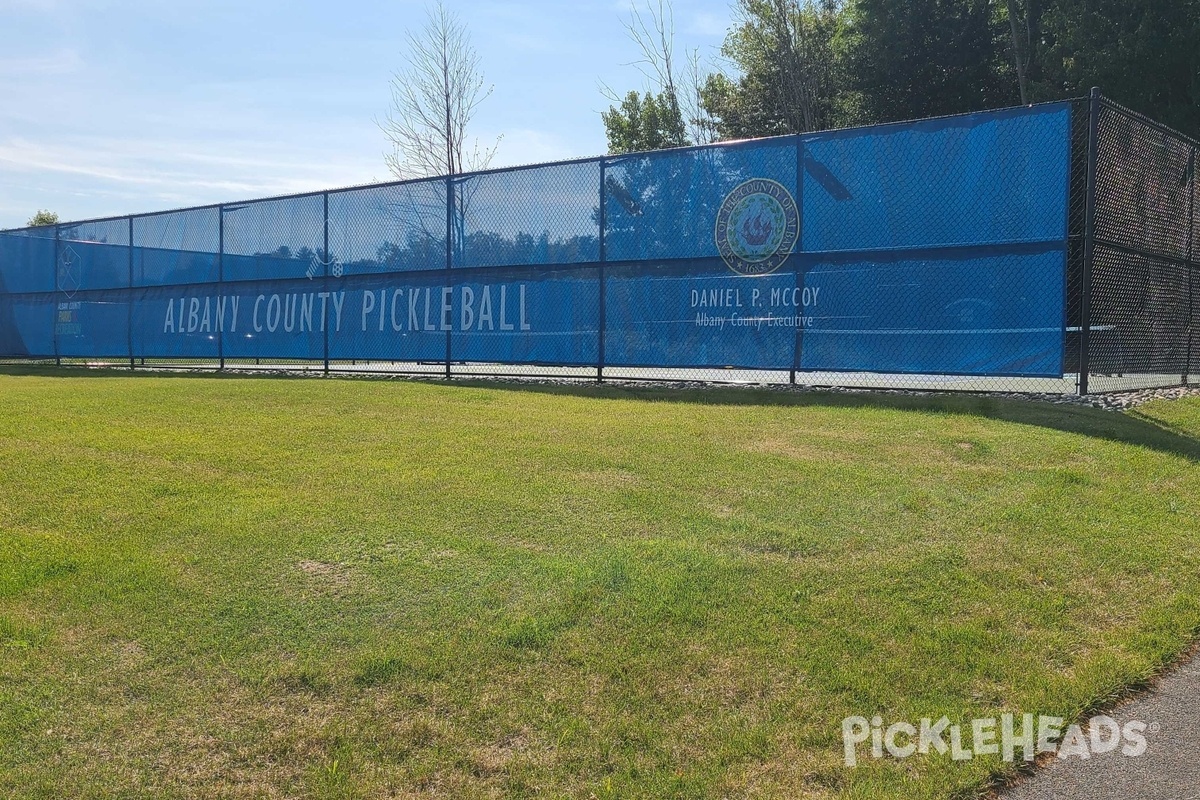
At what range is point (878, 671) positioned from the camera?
3088 mm

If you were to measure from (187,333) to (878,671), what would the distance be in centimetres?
1595

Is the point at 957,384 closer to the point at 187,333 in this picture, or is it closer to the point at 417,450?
the point at 417,450

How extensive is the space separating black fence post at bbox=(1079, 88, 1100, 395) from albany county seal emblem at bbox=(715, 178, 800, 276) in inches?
115

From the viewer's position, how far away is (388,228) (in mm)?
13398

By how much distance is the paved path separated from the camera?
253 cm

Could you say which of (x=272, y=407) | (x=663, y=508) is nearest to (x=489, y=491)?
(x=663, y=508)

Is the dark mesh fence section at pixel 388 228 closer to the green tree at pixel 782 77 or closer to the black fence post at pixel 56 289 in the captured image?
the black fence post at pixel 56 289

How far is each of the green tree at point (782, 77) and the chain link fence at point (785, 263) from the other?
626 inches

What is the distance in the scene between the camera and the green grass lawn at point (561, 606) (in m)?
2.67

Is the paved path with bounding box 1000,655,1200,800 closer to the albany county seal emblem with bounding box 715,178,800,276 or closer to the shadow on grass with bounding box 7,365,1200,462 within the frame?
the shadow on grass with bounding box 7,365,1200,462

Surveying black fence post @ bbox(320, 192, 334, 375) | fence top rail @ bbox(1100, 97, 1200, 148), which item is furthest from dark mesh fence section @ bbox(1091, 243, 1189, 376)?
black fence post @ bbox(320, 192, 334, 375)

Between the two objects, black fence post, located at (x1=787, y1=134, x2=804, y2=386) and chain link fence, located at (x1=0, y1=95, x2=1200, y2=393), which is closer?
chain link fence, located at (x1=0, y1=95, x2=1200, y2=393)

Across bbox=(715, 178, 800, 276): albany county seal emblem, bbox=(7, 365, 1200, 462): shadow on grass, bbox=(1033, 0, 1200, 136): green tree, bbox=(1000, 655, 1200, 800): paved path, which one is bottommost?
bbox=(1000, 655, 1200, 800): paved path

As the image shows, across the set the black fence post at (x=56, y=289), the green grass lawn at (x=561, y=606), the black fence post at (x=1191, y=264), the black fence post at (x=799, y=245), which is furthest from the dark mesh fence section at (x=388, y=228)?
the black fence post at (x=1191, y=264)
